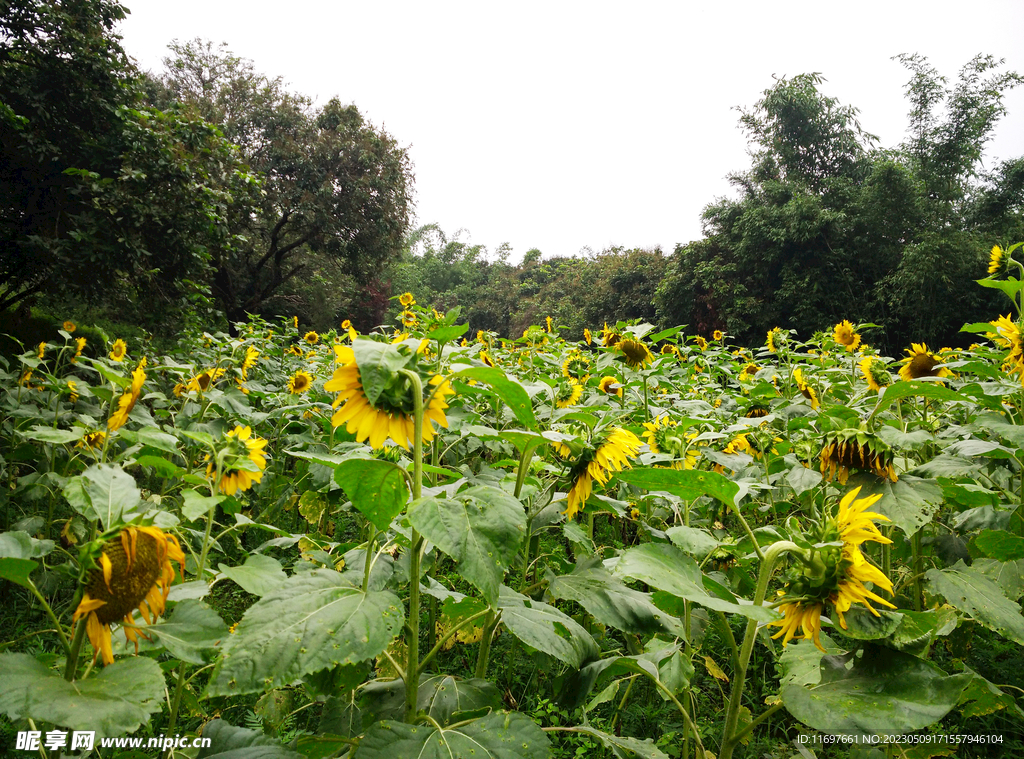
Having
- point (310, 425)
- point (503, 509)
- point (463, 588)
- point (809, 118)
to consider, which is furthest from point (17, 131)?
point (809, 118)

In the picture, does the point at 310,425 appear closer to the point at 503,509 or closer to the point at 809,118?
the point at 503,509

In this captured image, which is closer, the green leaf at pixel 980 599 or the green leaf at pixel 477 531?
the green leaf at pixel 477 531

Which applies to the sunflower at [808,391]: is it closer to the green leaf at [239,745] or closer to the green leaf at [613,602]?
the green leaf at [613,602]

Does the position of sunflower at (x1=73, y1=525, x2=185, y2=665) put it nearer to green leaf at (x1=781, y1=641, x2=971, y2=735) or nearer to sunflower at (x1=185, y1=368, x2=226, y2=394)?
green leaf at (x1=781, y1=641, x2=971, y2=735)

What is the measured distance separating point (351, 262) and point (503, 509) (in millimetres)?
14024

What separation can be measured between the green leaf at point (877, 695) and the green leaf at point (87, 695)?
75cm

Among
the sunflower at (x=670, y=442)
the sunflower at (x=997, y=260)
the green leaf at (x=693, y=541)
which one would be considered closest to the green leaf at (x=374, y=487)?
the green leaf at (x=693, y=541)

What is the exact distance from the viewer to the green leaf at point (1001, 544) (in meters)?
1.15

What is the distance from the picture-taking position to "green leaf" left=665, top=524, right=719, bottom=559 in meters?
0.89

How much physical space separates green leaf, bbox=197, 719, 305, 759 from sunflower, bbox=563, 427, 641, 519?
617 millimetres

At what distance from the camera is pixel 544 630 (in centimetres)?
83

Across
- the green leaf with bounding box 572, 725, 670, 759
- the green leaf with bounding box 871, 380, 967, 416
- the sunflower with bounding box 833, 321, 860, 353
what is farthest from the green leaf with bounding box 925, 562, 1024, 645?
the sunflower with bounding box 833, 321, 860, 353

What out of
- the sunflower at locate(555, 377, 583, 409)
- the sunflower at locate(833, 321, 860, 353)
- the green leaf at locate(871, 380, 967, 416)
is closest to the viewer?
the green leaf at locate(871, 380, 967, 416)

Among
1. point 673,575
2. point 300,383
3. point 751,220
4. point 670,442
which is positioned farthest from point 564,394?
point 751,220
